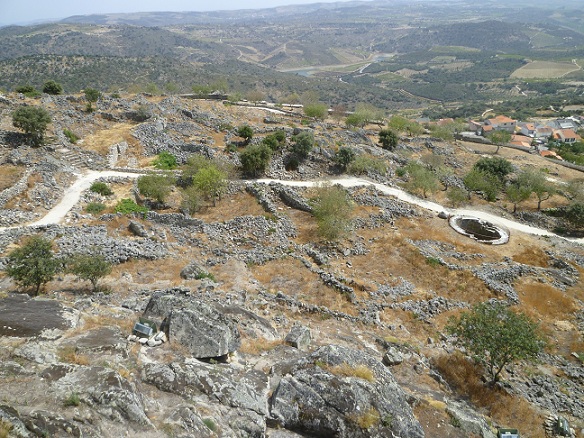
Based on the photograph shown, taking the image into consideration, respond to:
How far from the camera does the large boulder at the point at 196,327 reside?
696 inches

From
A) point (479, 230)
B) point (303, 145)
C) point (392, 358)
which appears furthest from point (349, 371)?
point (303, 145)

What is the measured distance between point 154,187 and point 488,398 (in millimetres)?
35228

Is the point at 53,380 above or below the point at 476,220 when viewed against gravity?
above

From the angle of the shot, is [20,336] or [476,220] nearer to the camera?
[20,336]

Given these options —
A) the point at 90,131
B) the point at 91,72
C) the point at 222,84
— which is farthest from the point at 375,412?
the point at 91,72

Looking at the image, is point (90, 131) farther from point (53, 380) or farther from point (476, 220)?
point (476, 220)

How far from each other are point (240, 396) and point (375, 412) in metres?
5.61

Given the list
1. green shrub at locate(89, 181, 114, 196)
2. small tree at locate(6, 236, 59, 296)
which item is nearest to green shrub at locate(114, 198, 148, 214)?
green shrub at locate(89, 181, 114, 196)

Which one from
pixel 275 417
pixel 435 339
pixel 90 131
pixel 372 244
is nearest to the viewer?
pixel 275 417

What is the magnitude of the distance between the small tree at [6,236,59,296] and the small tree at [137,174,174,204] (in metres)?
17.1

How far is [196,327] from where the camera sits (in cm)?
1808

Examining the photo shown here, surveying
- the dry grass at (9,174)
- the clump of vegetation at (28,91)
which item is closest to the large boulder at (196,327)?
the dry grass at (9,174)

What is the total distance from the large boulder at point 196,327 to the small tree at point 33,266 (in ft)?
25.8

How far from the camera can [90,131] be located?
183ft
